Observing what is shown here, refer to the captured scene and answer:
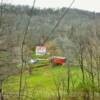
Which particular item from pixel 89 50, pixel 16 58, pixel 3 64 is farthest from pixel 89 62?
pixel 3 64

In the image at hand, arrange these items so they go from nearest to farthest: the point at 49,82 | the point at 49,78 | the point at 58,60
Result: 1. the point at 49,82
2. the point at 49,78
3. the point at 58,60

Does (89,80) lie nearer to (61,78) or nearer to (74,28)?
(61,78)

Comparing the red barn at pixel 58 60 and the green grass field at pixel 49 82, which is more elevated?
the red barn at pixel 58 60

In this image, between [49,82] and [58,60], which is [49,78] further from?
[58,60]

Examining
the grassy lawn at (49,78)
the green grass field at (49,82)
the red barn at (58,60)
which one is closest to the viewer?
the green grass field at (49,82)

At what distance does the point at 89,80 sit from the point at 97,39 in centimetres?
825

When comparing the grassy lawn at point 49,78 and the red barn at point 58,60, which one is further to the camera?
the red barn at point 58,60

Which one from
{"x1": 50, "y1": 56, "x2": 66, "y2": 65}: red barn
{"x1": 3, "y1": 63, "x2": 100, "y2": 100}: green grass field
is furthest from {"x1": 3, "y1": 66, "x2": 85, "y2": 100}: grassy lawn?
{"x1": 50, "y1": 56, "x2": 66, "y2": 65}: red barn

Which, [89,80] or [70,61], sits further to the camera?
[70,61]

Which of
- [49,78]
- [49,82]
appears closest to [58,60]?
[49,78]

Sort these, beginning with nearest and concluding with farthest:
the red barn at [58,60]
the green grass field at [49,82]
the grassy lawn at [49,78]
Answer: the green grass field at [49,82]
the grassy lawn at [49,78]
the red barn at [58,60]

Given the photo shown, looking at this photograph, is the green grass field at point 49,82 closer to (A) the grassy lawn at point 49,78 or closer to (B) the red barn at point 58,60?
(A) the grassy lawn at point 49,78

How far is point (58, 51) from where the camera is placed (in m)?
34.5

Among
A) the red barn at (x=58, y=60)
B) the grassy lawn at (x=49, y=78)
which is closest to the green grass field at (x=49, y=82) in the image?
the grassy lawn at (x=49, y=78)
